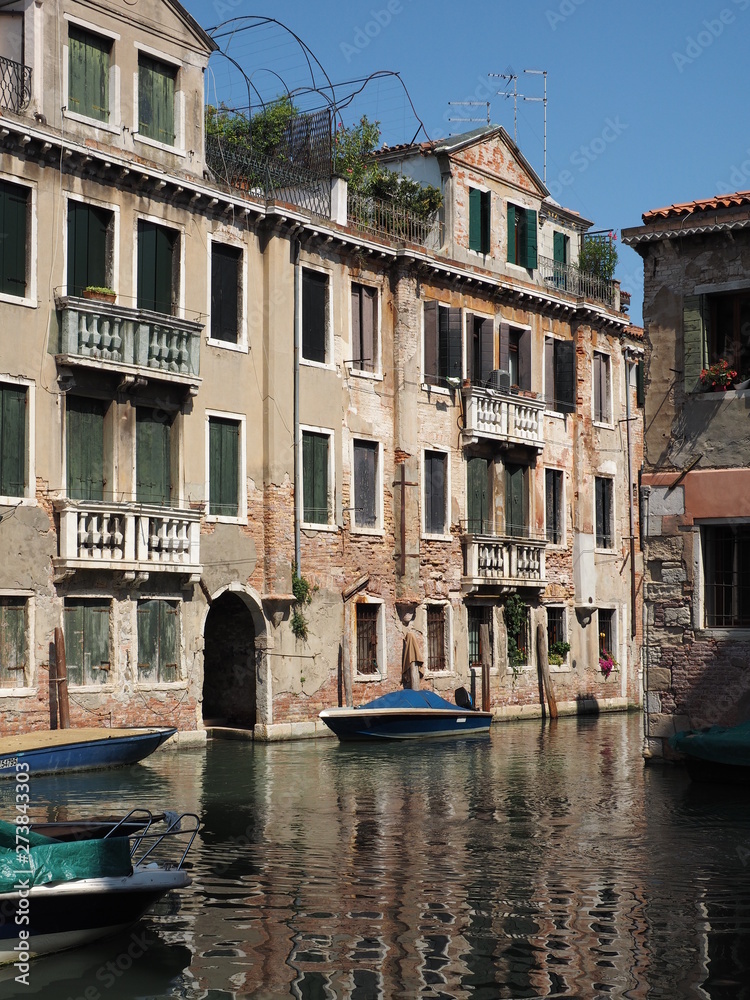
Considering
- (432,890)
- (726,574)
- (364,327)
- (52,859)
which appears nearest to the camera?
(52,859)

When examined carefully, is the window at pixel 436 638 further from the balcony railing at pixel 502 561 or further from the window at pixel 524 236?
the window at pixel 524 236

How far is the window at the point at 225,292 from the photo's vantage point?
24.0 meters

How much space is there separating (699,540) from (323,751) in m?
7.96

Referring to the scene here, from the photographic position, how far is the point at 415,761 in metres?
21.5

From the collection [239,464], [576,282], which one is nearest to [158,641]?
[239,464]

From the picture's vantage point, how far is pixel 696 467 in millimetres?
17844

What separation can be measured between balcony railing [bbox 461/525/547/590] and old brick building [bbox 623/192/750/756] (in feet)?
35.3

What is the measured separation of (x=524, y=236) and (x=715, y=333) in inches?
560

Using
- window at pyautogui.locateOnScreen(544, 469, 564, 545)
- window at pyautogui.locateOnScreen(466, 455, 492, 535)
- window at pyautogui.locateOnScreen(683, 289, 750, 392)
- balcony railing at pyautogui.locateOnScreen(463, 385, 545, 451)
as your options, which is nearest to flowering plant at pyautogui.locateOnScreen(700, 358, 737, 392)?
window at pyautogui.locateOnScreen(683, 289, 750, 392)

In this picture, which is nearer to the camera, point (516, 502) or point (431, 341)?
point (431, 341)

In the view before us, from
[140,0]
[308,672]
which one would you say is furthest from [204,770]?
[140,0]

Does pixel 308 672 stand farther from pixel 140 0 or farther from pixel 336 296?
pixel 140 0

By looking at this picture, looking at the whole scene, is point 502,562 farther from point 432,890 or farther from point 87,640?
point 432,890

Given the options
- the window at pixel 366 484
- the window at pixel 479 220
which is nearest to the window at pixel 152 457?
the window at pixel 366 484
